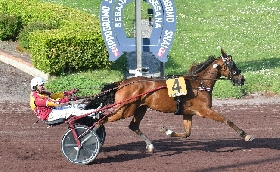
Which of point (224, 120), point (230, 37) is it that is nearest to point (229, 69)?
point (224, 120)

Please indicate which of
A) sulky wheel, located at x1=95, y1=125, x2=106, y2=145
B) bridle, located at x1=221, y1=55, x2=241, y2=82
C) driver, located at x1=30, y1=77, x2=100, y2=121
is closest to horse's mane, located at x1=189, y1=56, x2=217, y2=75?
bridle, located at x1=221, y1=55, x2=241, y2=82

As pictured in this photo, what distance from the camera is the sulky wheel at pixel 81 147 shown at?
985 centimetres

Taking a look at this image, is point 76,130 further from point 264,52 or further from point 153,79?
point 264,52

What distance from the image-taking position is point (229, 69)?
415 inches

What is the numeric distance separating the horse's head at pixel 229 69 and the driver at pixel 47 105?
226 cm

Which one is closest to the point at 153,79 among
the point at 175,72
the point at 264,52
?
the point at 175,72

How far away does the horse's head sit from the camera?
10.5 m

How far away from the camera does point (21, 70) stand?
1647 cm

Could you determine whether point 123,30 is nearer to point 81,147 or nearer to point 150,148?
point 150,148

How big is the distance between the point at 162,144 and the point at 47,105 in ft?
8.15

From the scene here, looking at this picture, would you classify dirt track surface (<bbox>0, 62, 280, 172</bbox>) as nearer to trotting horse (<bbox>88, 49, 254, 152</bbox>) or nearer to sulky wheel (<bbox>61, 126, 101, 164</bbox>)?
sulky wheel (<bbox>61, 126, 101, 164</bbox>)

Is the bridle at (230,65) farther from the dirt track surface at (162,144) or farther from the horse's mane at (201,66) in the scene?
the dirt track surface at (162,144)

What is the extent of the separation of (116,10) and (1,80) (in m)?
3.29

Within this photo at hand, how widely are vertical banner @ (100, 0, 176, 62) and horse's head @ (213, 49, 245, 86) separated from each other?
433 centimetres
